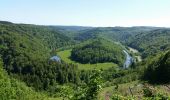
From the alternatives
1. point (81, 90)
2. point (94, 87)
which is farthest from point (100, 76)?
point (81, 90)

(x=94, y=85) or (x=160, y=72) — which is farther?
(x=160, y=72)

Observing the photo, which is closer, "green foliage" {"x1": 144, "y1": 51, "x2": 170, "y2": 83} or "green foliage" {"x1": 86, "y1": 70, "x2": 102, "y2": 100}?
"green foliage" {"x1": 86, "y1": 70, "x2": 102, "y2": 100}

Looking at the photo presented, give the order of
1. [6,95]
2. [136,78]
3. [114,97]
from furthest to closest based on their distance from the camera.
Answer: [136,78] < [6,95] < [114,97]

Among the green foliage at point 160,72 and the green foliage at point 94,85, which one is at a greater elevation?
the green foliage at point 94,85

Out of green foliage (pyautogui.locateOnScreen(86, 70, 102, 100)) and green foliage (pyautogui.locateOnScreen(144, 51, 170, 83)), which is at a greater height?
green foliage (pyautogui.locateOnScreen(86, 70, 102, 100))

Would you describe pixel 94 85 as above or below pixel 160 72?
above

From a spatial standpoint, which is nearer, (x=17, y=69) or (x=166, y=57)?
(x=166, y=57)

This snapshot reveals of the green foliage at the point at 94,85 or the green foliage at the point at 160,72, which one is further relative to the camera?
the green foliage at the point at 160,72

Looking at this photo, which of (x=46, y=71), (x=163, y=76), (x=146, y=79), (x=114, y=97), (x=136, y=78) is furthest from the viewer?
(x=46, y=71)

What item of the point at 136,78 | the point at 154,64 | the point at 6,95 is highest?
the point at 6,95

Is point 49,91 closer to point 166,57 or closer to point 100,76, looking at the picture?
point 166,57

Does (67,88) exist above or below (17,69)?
above
